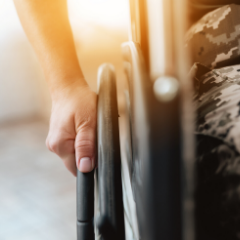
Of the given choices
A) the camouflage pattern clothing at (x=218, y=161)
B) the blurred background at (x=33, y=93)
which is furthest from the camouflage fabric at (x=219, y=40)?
the blurred background at (x=33, y=93)

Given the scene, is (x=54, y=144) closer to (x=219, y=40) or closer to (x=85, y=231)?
(x=85, y=231)

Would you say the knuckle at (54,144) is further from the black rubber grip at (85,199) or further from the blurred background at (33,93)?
the blurred background at (33,93)

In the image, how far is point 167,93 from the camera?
17cm

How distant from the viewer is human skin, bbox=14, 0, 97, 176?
17.2 inches

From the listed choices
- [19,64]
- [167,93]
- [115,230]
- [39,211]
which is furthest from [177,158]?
[19,64]

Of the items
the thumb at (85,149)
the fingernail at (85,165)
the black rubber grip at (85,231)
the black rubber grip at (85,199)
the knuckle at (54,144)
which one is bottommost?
the black rubber grip at (85,231)

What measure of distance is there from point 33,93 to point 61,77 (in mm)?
1740

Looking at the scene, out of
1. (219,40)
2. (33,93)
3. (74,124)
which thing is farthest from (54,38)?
(33,93)

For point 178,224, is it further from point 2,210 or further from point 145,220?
point 2,210

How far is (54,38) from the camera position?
0.50m

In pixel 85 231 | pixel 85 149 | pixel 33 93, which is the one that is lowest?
pixel 85 231

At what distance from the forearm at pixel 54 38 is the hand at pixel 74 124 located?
3 centimetres

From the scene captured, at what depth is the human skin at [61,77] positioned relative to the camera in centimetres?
44

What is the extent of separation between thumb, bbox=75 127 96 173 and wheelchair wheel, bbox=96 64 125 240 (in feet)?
0.18
